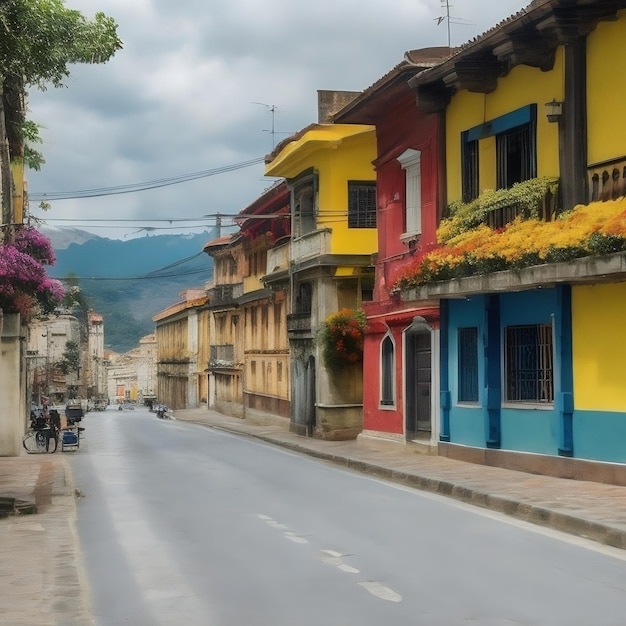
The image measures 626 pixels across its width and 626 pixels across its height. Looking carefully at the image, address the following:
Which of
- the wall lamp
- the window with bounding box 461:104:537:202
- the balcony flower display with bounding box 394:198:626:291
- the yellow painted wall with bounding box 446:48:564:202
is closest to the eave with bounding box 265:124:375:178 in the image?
the yellow painted wall with bounding box 446:48:564:202

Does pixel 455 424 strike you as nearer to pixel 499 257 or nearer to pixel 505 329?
pixel 505 329

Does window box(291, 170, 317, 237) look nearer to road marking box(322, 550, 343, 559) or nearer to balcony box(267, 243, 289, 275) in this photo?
balcony box(267, 243, 289, 275)

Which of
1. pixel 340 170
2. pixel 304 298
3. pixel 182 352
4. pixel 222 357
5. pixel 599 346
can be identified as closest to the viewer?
pixel 599 346

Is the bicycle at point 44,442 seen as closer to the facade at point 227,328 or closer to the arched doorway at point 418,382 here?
the arched doorway at point 418,382

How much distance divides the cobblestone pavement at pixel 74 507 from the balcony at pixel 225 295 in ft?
96.5

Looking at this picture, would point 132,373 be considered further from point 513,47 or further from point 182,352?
point 513,47

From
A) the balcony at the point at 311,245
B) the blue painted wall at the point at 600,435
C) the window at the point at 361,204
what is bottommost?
the blue painted wall at the point at 600,435

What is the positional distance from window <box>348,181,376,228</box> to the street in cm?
1531

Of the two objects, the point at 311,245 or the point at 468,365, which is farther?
the point at 311,245

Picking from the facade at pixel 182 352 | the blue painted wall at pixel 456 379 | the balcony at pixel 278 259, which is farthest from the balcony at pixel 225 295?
the blue painted wall at pixel 456 379

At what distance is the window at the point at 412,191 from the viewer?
979 inches

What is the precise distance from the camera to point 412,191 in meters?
25.4

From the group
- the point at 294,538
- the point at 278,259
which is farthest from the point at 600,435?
the point at 278,259

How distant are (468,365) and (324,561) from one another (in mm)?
12162
